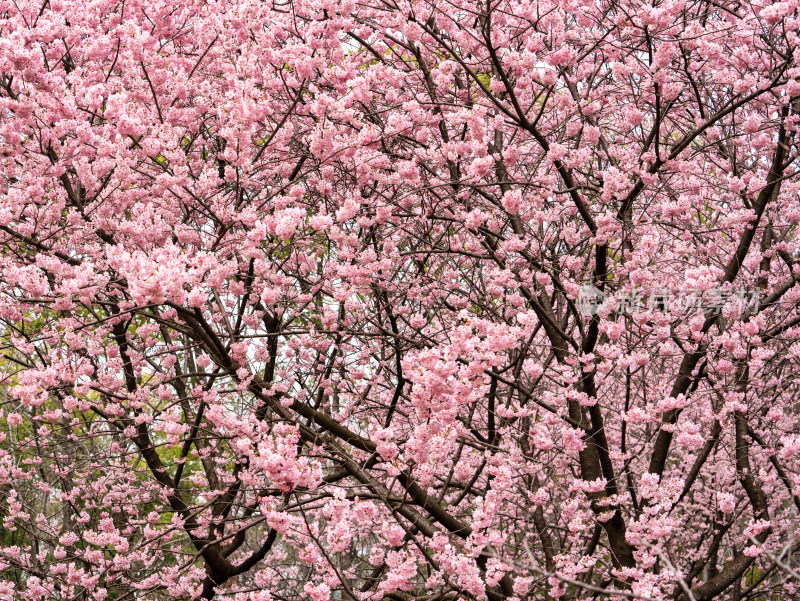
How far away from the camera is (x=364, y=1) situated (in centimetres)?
665

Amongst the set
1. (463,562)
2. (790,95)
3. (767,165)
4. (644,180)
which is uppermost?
(767,165)

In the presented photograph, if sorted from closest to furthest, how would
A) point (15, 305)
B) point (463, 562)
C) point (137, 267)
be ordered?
point (137, 267), point (463, 562), point (15, 305)

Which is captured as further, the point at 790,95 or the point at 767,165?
the point at 767,165

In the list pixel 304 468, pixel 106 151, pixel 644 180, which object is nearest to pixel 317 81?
pixel 106 151

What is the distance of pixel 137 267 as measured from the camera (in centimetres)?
337

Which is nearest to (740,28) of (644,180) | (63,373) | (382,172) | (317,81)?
(644,180)

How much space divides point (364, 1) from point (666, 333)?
4.05m

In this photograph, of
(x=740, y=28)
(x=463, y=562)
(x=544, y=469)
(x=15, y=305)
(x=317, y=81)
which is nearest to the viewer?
(x=463, y=562)

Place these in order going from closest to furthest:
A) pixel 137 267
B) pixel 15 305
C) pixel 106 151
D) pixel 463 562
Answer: pixel 137 267
pixel 463 562
pixel 106 151
pixel 15 305

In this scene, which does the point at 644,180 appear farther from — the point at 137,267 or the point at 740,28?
the point at 137,267

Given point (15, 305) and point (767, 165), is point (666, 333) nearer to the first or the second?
point (767, 165)

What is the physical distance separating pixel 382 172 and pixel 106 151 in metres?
2.13

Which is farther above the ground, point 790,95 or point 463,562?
point 790,95

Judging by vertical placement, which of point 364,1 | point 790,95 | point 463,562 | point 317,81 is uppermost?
point 364,1
